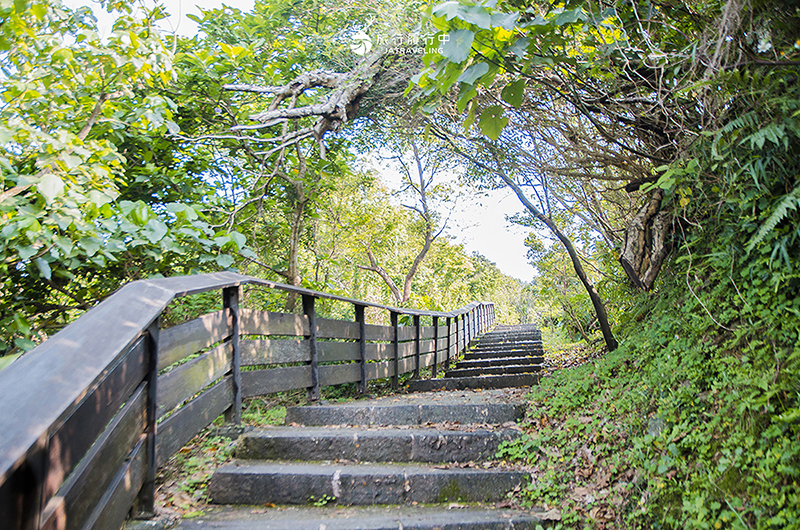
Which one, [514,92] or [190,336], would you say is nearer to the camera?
[514,92]

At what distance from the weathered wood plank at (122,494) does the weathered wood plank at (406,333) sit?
4100 millimetres

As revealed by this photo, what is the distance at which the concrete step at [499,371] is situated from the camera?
6397 millimetres

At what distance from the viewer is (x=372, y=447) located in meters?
2.93

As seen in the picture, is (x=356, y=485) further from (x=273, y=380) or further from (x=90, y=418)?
(x=90, y=418)

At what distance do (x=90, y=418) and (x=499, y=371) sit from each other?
6.03 meters

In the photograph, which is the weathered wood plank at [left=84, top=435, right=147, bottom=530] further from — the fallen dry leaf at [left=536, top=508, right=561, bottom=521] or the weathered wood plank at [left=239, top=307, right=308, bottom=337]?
the fallen dry leaf at [left=536, top=508, right=561, bottom=521]

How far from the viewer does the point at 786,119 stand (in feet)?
6.98

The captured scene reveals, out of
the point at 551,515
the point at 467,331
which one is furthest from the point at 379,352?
the point at 467,331

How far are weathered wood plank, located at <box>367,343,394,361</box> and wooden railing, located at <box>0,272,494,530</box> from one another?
1282mm

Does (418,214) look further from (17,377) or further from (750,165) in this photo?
(17,377)

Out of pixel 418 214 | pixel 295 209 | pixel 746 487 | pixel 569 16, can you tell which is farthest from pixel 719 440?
pixel 418 214

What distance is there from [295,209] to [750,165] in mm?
5152

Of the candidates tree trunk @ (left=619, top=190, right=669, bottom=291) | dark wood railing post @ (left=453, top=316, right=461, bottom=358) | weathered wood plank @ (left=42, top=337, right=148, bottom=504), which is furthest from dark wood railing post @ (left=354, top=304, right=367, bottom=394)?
dark wood railing post @ (left=453, top=316, right=461, bottom=358)

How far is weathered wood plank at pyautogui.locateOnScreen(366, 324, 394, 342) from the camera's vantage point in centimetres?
513
